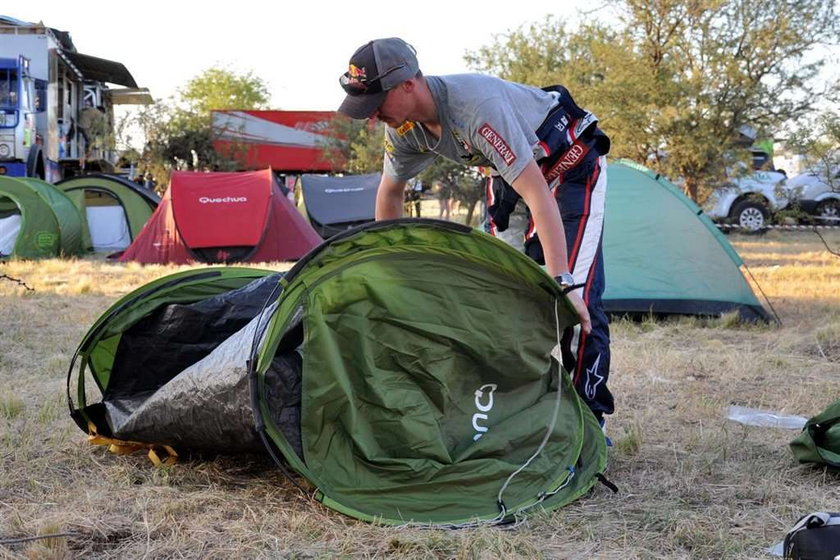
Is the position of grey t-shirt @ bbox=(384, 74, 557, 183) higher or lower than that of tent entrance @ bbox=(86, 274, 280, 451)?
higher

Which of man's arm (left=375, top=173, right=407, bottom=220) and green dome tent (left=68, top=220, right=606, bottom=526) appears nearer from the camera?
green dome tent (left=68, top=220, right=606, bottom=526)

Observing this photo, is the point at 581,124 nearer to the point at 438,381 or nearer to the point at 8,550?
the point at 438,381

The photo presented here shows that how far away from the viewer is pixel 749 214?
19.0 meters

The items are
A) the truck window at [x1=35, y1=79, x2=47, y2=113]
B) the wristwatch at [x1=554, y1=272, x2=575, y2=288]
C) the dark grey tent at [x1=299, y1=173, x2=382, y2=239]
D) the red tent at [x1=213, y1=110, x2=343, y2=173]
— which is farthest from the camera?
the red tent at [x1=213, y1=110, x2=343, y2=173]

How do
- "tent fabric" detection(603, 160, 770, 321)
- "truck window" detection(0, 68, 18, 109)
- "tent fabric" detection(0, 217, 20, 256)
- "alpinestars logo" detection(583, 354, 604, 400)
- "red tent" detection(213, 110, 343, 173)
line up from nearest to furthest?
1. "alpinestars logo" detection(583, 354, 604, 400)
2. "tent fabric" detection(603, 160, 770, 321)
3. "tent fabric" detection(0, 217, 20, 256)
4. "truck window" detection(0, 68, 18, 109)
5. "red tent" detection(213, 110, 343, 173)

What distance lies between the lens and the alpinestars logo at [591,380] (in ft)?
11.6

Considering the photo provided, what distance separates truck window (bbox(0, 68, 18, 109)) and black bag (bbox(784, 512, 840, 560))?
51.2ft

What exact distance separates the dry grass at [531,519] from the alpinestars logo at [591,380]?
0.30 meters

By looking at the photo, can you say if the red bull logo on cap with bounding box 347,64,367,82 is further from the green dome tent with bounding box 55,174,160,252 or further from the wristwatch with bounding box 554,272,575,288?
the green dome tent with bounding box 55,174,160,252

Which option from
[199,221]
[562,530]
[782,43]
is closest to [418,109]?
[562,530]

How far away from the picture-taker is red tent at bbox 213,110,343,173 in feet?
97.2

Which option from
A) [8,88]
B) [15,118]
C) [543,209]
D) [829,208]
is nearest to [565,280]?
[543,209]

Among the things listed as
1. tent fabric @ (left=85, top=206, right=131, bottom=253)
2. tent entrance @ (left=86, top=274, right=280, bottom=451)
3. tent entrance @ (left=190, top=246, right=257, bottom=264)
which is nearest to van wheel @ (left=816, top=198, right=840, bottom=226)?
tent entrance @ (left=190, top=246, right=257, bottom=264)

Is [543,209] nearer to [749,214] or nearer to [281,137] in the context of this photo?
[749,214]
